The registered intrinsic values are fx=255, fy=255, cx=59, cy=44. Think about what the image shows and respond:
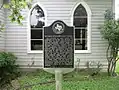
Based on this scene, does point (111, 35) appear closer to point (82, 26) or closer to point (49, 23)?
point (82, 26)

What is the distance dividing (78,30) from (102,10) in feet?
5.59

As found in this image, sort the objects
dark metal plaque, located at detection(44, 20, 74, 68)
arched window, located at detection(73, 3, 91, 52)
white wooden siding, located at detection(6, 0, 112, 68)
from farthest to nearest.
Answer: arched window, located at detection(73, 3, 91, 52), white wooden siding, located at detection(6, 0, 112, 68), dark metal plaque, located at detection(44, 20, 74, 68)

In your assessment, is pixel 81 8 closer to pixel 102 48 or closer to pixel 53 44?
pixel 102 48

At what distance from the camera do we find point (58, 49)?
5613 mm

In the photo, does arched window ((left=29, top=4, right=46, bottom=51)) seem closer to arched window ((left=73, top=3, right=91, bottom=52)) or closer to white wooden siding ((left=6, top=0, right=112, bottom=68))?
white wooden siding ((left=6, top=0, right=112, bottom=68))

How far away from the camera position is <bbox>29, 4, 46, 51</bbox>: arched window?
14.1 m

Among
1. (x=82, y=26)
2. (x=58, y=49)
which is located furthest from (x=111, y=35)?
(x=58, y=49)

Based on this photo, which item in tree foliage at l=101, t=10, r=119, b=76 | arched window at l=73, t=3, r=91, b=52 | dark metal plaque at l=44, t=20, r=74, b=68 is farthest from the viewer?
arched window at l=73, t=3, r=91, b=52

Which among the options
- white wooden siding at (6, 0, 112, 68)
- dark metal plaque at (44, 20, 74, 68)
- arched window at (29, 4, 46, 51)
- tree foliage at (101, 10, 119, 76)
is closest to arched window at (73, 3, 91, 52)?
white wooden siding at (6, 0, 112, 68)

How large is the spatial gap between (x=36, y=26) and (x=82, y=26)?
255cm

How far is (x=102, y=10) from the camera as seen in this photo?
1394 centimetres

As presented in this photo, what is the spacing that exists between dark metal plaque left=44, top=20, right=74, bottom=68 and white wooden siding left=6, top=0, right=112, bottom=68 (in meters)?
8.29

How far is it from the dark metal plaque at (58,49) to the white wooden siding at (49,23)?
8295mm

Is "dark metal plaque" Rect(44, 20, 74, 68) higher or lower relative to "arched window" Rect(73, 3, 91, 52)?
lower
